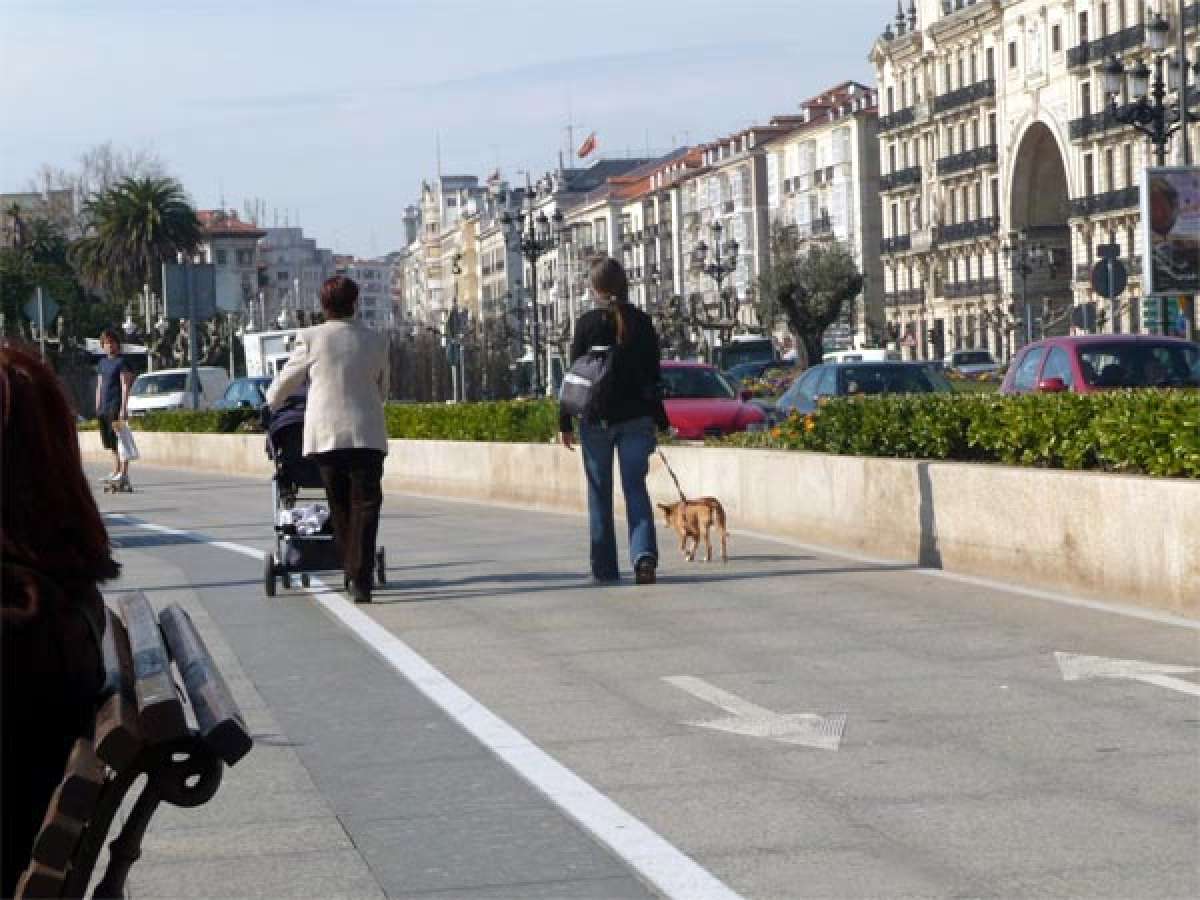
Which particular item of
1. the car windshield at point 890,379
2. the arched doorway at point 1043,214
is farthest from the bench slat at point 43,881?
the arched doorway at point 1043,214

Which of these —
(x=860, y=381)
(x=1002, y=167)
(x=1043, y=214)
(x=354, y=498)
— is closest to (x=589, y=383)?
(x=354, y=498)

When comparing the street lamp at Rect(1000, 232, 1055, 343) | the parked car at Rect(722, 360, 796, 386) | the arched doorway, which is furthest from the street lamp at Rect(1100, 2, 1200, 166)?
the arched doorway

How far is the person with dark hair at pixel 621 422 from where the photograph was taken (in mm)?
14758

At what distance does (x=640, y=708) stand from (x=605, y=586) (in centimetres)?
534

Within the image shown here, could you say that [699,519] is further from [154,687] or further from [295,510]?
[154,687]

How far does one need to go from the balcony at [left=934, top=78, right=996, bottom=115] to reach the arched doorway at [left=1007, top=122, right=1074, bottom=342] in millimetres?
5384

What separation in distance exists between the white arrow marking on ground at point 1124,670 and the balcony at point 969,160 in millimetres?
107596

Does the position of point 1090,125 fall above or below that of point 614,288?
above

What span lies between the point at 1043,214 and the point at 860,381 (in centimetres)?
8797

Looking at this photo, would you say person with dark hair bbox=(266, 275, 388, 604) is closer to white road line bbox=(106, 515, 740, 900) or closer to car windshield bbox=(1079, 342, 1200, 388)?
white road line bbox=(106, 515, 740, 900)

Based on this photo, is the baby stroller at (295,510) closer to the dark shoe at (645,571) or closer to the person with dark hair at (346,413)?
the person with dark hair at (346,413)

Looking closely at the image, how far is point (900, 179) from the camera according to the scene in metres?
130

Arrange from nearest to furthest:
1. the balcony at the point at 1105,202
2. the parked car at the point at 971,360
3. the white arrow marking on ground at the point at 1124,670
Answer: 1. the white arrow marking on ground at the point at 1124,670
2. the parked car at the point at 971,360
3. the balcony at the point at 1105,202

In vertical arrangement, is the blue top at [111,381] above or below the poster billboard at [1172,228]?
below
